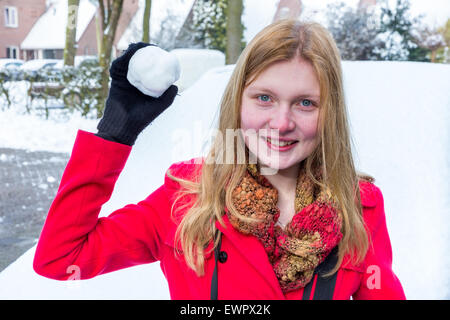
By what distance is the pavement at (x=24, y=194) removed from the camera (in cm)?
346

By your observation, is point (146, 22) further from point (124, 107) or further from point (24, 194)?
point (124, 107)

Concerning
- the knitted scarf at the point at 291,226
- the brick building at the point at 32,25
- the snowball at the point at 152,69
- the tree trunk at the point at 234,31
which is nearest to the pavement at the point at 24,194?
the brick building at the point at 32,25

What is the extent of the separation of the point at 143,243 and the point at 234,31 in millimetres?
3465

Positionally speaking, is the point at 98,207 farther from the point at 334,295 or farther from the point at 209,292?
the point at 334,295

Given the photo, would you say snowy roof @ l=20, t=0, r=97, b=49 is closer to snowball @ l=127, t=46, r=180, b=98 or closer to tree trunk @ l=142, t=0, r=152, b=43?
tree trunk @ l=142, t=0, r=152, b=43

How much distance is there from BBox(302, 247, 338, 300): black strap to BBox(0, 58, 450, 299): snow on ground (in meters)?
1.03

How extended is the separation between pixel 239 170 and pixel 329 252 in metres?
0.28

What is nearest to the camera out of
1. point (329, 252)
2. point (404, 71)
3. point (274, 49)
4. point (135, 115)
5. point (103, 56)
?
point (135, 115)

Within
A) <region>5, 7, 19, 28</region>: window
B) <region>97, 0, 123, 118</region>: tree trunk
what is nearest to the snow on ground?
<region>5, 7, 19, 28</region>: window

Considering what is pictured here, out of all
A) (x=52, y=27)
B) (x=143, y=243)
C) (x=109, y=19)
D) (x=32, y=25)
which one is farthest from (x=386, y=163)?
(x=109, y=19)

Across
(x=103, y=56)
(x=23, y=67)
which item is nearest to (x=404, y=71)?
(x=103, y=56)

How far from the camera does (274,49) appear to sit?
0.97 meters

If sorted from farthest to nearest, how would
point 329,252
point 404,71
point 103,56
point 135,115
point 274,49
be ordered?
1. point 103,56
2. point 404,71
3. point 329,252
4. point 274,49
5. point 135,115

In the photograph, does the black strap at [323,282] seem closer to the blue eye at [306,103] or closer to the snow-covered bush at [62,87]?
the blue eye at [306,103]
